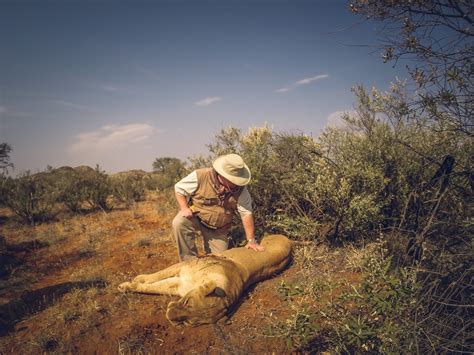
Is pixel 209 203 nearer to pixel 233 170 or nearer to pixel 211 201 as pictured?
pixel 211 201

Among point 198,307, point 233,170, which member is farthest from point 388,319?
point 233,170

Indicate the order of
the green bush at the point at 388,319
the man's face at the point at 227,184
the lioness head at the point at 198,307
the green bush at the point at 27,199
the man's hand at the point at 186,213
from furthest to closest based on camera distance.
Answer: the green bush at the point at 27,199
the man's hand at the point at 186,213
the man's face at the point at 227,184
the lioness head at the point at 198,307
the green bush at the point at 388,319

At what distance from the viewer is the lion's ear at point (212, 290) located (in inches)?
119

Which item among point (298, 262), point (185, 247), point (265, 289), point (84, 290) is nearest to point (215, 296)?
point (265, 289)

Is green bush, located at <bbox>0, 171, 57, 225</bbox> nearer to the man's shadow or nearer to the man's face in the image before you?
the man's shadow

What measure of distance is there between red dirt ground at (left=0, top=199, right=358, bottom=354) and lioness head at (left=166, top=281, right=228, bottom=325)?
88mm

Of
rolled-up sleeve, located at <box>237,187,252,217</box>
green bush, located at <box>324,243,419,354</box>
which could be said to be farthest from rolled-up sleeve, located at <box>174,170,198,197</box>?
green bush, located at <box>324,243,419,354</box>

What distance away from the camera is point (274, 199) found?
534cm

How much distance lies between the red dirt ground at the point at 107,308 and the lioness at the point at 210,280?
0.46 feet

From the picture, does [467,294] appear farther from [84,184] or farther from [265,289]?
[84,184]

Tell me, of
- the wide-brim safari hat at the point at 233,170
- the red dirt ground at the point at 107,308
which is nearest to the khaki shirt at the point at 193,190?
the wide-brim safari hat at the point at 233,170

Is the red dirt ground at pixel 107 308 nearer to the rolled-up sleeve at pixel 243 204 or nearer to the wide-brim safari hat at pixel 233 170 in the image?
the rolled-up sleeve at pixel 243 204

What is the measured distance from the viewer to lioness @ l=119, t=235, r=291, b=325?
302 centimetres

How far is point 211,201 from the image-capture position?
A: 171 inches
